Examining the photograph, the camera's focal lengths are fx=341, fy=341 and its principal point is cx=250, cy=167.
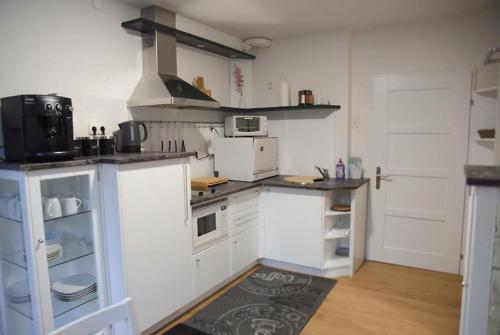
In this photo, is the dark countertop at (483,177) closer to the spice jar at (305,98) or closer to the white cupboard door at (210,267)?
the white cupboard door at (210,267)

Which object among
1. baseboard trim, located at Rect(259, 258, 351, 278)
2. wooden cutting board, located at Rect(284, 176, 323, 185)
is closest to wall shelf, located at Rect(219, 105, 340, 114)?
wooden cutting board, located at Rect(284, 176, 323, 185)

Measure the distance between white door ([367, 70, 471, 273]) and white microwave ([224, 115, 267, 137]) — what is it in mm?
1167

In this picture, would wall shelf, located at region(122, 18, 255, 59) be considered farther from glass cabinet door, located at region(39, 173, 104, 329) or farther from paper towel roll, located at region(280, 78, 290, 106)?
glass cabinet door, located at region(39, 173, 104, 329)

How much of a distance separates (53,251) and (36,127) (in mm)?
716

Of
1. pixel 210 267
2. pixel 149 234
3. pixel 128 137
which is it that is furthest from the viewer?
pixel 210 267

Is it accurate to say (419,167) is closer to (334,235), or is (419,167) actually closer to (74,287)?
(334,235)

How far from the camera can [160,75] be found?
9.23 ft

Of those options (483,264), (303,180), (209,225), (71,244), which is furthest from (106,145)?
(483,264)

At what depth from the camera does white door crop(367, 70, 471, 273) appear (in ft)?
10.7

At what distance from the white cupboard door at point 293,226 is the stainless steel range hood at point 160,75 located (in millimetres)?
1150

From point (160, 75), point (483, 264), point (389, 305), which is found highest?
point (160, 75)

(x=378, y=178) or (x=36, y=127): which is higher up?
(x=36, y=127)

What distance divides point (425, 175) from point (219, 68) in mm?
2416

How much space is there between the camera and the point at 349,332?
243cm
